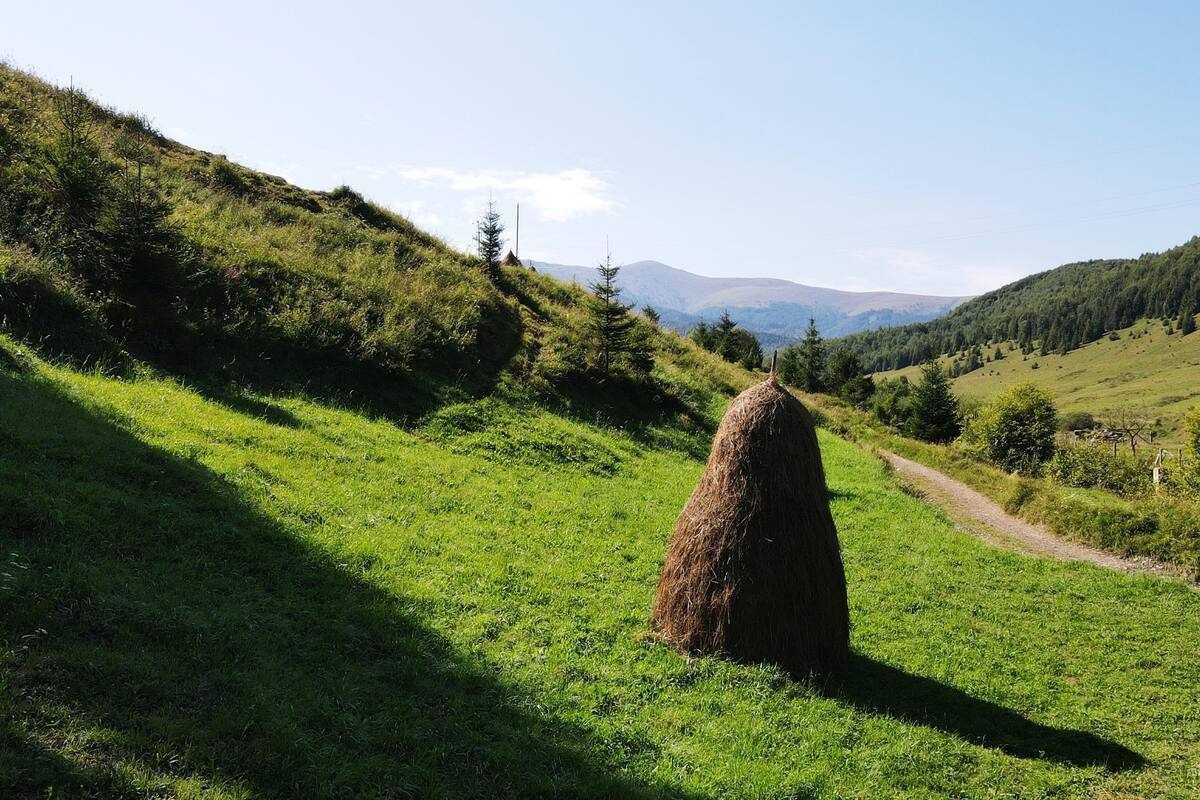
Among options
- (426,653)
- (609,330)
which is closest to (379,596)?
(426,653)

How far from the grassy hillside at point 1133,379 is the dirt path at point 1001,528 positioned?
132411mm

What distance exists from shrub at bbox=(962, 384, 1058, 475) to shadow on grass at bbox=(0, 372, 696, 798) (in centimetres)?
4451

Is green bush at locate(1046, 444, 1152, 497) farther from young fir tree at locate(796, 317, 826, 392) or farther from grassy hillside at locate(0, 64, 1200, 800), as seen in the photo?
young fir tree at locate(796, 317, 826, 392)

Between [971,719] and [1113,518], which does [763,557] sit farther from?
[1113,518]

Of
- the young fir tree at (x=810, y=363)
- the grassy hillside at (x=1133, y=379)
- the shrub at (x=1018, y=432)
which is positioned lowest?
the shrub at (x=1018, y=432)

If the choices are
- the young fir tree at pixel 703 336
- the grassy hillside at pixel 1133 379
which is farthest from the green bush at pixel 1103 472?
the grassy hillside at pixel 1133 379

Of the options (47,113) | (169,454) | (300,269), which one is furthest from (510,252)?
(169,454)

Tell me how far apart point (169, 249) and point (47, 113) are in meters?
11.2

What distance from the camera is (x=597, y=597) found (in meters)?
11.0

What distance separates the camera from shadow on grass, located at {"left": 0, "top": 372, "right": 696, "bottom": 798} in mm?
5090

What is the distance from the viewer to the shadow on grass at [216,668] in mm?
5090

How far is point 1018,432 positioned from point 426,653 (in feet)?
167

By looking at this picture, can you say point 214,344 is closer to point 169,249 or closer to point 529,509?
point 169,249

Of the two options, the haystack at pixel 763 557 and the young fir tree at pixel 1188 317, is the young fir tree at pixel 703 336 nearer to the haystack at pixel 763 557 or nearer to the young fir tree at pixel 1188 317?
the haystack at pixel 763 557
